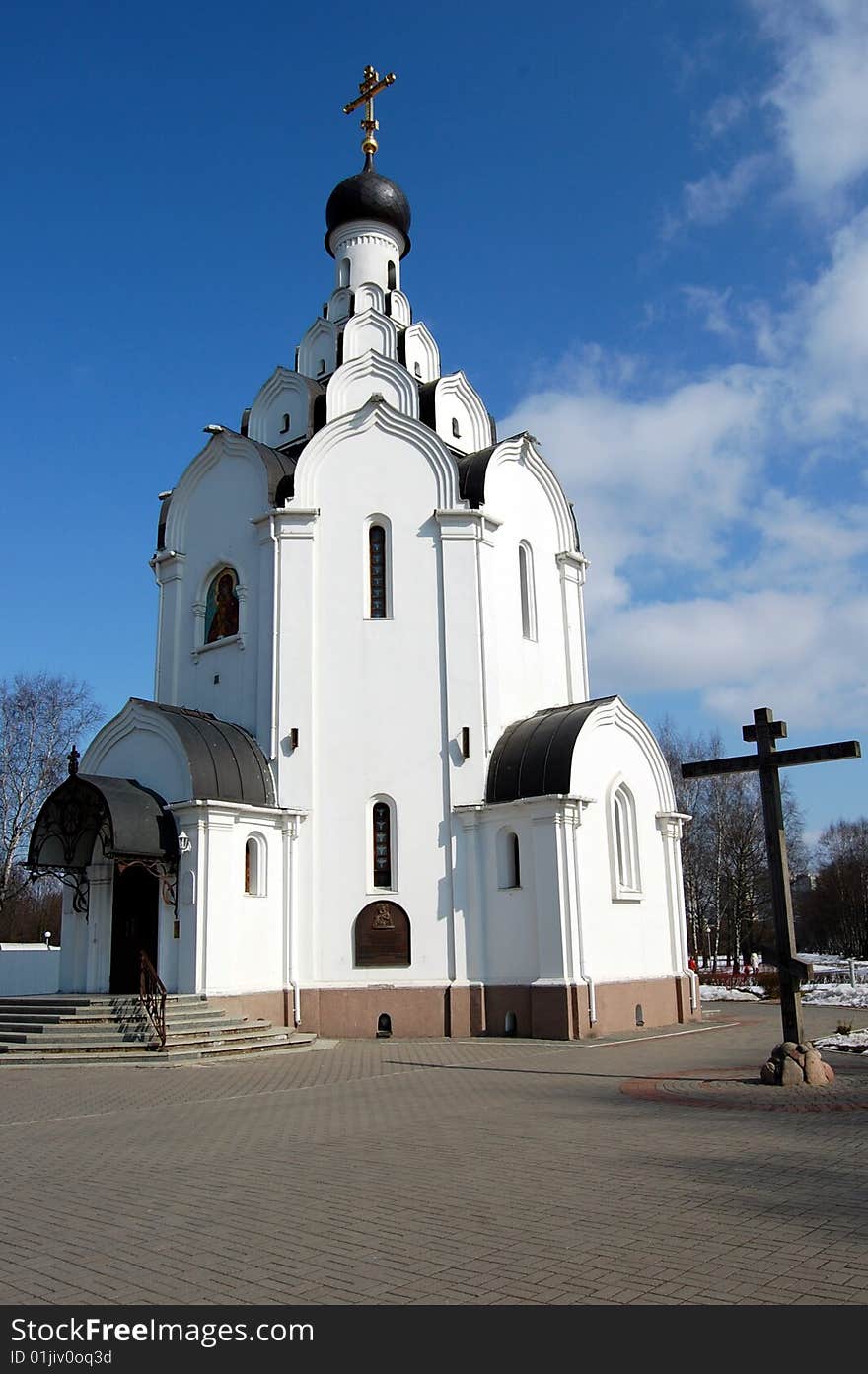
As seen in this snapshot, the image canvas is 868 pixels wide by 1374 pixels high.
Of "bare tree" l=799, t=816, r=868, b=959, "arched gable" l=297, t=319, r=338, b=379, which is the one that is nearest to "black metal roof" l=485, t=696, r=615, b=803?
"arched gable" l=297, t=319, r=338, b=379

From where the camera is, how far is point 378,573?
755 inches

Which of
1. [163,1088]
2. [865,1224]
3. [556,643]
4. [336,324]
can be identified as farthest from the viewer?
[336,324]

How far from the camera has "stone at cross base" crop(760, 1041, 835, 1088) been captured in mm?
10242

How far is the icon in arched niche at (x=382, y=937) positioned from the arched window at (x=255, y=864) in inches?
66.7

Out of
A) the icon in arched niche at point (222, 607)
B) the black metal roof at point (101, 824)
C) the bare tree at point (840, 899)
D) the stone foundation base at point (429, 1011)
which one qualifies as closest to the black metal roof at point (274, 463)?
the icon in arched niche at point (222, 607)

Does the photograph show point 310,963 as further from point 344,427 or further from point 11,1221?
point 11,1221

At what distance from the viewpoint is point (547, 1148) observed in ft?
24.8

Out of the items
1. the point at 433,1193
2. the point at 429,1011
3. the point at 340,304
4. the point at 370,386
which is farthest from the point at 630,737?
the point at 433,1193

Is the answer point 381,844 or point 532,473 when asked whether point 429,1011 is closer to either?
point 381,844

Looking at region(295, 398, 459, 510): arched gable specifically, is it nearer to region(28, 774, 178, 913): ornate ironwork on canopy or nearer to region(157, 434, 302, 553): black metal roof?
region(157, 434, 302, 553): black metal roof

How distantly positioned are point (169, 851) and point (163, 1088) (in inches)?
212

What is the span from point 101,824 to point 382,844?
4.53 m

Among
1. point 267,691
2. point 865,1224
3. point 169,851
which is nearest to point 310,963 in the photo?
point 169,851
